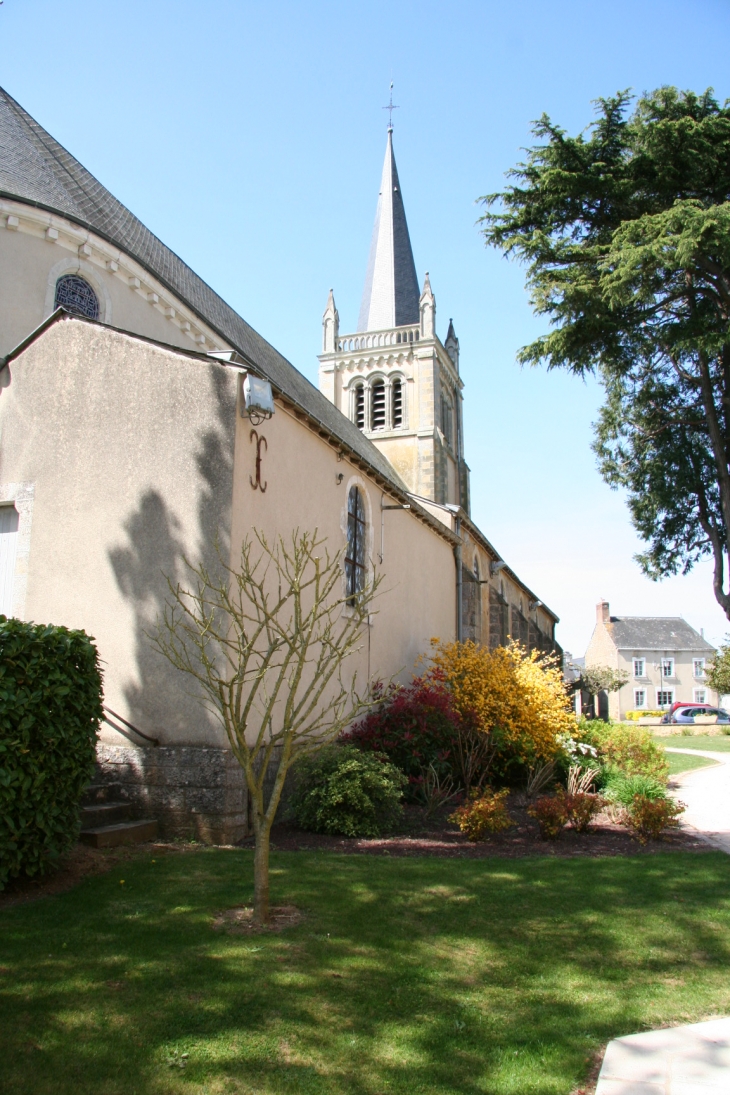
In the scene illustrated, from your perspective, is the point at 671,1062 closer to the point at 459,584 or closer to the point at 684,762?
the point at 459,584

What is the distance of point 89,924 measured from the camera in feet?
15.7

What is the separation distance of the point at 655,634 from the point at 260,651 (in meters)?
56.2

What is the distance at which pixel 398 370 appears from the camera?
33.8m

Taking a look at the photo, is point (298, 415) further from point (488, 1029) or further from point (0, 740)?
point (488, 1029)

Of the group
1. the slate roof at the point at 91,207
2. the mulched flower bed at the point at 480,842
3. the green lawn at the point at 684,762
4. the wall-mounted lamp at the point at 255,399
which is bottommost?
the green lawn at the point at 684,762

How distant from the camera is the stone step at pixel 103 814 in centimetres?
680

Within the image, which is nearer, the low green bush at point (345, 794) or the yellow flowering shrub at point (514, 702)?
the low green bush at point (345, 794)

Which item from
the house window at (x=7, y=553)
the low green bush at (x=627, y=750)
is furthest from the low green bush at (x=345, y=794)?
the low green bush at (x=627, y=750)

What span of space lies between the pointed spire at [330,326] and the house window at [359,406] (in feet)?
8.08

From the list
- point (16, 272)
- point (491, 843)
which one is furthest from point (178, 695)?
point (16, 272)

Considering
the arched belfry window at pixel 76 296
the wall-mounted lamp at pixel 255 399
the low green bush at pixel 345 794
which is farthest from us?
the arched belfry window at pixel 76 296

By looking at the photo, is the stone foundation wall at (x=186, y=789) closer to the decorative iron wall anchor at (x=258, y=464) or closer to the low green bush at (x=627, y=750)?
the decorative iron wall anchor at (x=258, y=464)

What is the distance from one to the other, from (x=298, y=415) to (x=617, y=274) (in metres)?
10.1

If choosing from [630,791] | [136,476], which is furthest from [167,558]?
[630,791]
